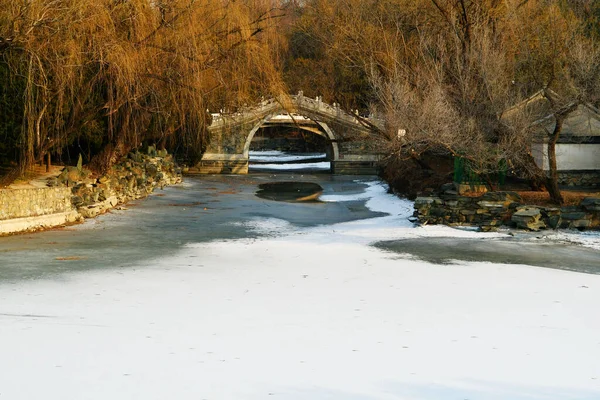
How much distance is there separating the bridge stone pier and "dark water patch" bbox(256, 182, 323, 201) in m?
9.42

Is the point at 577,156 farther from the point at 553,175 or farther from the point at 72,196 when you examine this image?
the point at 72,196

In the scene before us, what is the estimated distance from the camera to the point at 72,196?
2319cm

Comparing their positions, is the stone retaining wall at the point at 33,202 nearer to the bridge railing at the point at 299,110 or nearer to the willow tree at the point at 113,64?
the willow tree at the point at 113,64

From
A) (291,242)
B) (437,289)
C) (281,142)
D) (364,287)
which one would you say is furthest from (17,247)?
(281,142)

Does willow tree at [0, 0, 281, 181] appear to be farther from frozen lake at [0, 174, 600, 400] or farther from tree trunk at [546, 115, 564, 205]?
tree trunk at [546, 115, 564, 205]

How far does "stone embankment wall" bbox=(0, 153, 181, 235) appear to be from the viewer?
20016 mm

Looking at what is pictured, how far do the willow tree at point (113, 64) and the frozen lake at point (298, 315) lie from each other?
3111 mm

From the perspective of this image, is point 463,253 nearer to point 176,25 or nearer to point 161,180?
point 176,25

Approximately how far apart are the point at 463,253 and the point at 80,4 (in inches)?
423

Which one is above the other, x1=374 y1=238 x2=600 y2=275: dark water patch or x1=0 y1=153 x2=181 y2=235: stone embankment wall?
x1=0 y1=153 x2=181 y2=235: stone embankment wall

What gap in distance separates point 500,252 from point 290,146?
62.0 metres

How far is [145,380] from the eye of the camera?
8789mm

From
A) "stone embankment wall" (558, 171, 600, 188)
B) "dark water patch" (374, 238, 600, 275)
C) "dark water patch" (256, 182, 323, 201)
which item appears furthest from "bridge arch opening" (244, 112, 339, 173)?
"dark water patch" (374, 238, 600, 275)

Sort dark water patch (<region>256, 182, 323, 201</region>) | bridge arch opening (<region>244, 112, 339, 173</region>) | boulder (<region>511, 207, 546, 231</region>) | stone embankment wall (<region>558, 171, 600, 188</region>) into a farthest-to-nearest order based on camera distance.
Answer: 1. bridge arch opening (<region>244, 112, 339, 173</region>)
2. dark water patch (<region>256, 182, 323, 201</region>)
3. stone embankment wall (<region>558, 171, 600, 188</region>)
4. boulder (<region>511, 207, 546, 231</region>)
